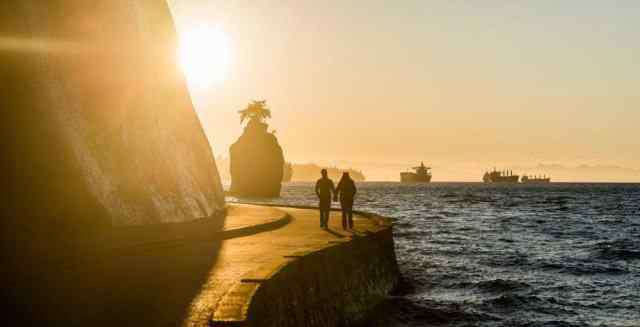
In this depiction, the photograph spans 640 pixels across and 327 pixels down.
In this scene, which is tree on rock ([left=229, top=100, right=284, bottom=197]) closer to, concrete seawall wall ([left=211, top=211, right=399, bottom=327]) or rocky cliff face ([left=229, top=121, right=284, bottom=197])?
rocky cliff face ([left=229, top=121, right=284, bottom=197])

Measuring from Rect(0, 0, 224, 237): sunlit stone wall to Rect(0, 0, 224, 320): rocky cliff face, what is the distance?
0.09 feet

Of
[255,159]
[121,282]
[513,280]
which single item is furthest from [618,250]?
[255,159]

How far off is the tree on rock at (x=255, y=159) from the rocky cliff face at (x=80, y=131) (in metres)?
79.1

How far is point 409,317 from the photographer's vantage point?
636 inches

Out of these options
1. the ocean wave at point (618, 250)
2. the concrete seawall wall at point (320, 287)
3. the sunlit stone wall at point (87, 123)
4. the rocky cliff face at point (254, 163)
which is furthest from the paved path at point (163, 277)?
the rocky cliff face at point (254, 163)

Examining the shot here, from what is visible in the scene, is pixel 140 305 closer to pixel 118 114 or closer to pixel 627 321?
pixel 118 114

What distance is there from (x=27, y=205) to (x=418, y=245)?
22.0 metres

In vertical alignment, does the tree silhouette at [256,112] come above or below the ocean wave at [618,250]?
above

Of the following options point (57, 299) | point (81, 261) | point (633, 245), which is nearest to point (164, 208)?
point (81, 261)

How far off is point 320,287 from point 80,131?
28.1 ft

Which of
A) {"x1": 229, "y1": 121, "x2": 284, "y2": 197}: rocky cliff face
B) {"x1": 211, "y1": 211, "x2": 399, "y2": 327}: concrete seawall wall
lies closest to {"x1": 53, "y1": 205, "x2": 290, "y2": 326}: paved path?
{"x1": 211, "y1": 211, "x2": 399, "y2": 327}: concrete seawall wall

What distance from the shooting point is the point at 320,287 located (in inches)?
489

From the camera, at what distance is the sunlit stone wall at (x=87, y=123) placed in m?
14.7

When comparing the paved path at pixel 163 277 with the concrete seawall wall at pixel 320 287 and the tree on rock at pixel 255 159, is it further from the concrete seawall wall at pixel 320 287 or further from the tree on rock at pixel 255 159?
the tree on rock at pixel 255 159
